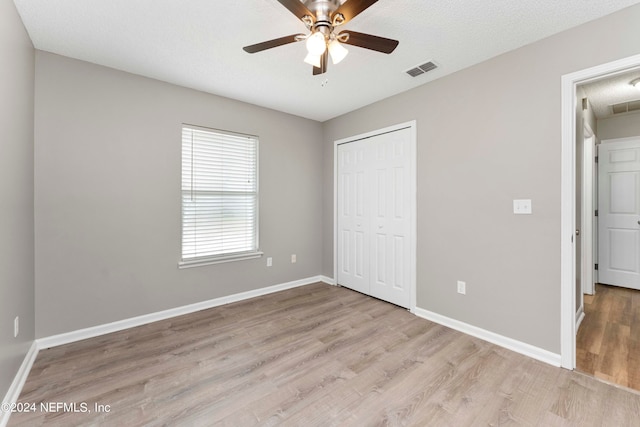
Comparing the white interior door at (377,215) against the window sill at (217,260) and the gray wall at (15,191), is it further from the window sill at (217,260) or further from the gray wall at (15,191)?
the gray wall at (15,191)

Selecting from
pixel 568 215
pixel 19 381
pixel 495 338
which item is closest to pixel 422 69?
pixel 568 215

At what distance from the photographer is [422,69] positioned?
2.60 meters

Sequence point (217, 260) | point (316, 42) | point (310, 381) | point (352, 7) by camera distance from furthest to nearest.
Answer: point (217, 260) < point (310, 381) < point (316, 42) < point (352, 7)

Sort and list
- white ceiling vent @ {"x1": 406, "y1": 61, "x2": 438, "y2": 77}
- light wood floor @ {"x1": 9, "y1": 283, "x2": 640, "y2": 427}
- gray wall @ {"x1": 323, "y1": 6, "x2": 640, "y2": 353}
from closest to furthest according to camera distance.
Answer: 1. light wood floor @ {"x1": 9, "y1": 283, "x2": 640, "y2": 427}
2. gray wall @ {"x1": 323, "y1": 6, "x2": 640, "y2": 353}
3. white ceiling vent @ {"x1": 406, "y1": 61, "x2": 438, "y2": 77}

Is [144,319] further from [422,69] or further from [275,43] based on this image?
[422,69]

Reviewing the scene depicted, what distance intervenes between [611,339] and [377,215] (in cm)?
238

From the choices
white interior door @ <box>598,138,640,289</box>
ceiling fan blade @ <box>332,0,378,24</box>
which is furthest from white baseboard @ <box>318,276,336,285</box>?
white interior door @ <box>598,138,640,289</box>

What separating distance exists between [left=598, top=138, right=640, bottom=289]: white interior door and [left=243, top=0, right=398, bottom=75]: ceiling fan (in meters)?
4.15

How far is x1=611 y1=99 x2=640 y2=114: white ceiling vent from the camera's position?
11.0ft

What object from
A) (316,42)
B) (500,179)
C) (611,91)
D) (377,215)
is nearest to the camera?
(316,42)

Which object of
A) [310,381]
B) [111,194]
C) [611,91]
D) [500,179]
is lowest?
[310,381]

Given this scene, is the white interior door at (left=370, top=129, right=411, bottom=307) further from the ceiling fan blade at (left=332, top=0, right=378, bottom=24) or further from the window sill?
the ceiling fan blade at (left=332, top=0, right=378, bottom=24)

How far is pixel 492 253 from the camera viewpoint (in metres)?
2.44

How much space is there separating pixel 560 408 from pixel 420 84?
2.85 meters
